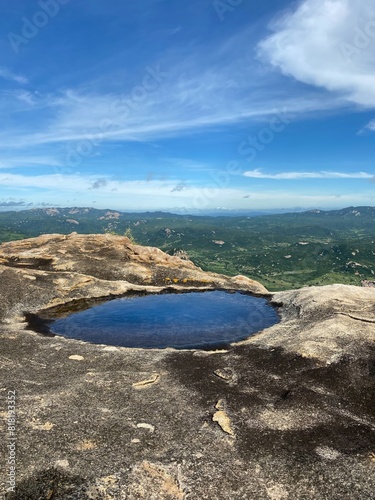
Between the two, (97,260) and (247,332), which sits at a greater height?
(97,260)

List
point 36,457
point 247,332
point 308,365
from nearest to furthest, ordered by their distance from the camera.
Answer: point 36,457, point 308,365, point 247,332

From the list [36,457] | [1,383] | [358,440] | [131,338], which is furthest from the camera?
[131,338]

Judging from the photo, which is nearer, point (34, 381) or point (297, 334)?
point (34, 381)

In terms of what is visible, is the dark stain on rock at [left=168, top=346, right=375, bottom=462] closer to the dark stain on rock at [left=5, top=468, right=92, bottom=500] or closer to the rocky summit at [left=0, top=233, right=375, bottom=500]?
the rocky summit at [left=0, top=233, right=375, bottom=500]

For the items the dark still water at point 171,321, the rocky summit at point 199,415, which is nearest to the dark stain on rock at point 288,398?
the rocky summit at point 199,415

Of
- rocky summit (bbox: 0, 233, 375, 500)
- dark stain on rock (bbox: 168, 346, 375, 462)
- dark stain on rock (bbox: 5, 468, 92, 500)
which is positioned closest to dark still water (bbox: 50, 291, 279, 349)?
rocky summit (bbox: 0, 233, 375, 500)

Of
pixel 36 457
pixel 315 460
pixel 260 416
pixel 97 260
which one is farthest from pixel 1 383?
A: pixel 97 260

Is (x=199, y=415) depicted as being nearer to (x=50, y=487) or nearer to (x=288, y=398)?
(x=288, y=398)

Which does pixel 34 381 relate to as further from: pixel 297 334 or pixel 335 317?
pixel 335 317
